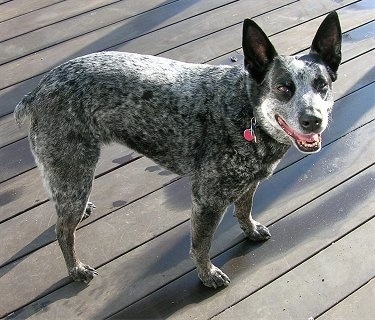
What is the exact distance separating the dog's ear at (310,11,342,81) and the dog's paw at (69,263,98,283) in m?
1.49

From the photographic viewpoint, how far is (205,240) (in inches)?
105

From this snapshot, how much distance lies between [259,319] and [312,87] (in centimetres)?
110

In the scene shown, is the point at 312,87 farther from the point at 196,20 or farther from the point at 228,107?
the point at 196,20

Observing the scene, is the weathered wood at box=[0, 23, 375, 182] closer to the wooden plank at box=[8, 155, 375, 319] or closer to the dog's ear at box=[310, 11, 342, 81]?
the wooden plank at box=[8, 155, 375, 319]

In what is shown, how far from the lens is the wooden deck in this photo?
270cm

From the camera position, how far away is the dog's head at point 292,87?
7.59 feet

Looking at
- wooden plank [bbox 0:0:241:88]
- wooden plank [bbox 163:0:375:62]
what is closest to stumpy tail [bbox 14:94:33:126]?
wooden plank [bbox 0:0:241:88]

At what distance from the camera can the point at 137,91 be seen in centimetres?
257

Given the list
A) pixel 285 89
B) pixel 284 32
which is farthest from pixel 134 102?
pixel 284 32

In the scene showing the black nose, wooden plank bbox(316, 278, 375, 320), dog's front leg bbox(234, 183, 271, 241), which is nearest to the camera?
the black nose

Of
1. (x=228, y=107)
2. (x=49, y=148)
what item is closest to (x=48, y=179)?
(x=49, y=148)

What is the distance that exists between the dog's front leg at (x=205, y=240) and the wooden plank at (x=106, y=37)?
2026mm

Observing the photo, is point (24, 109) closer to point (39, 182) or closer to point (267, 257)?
point (39, 182)

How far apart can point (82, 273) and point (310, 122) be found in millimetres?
1337
